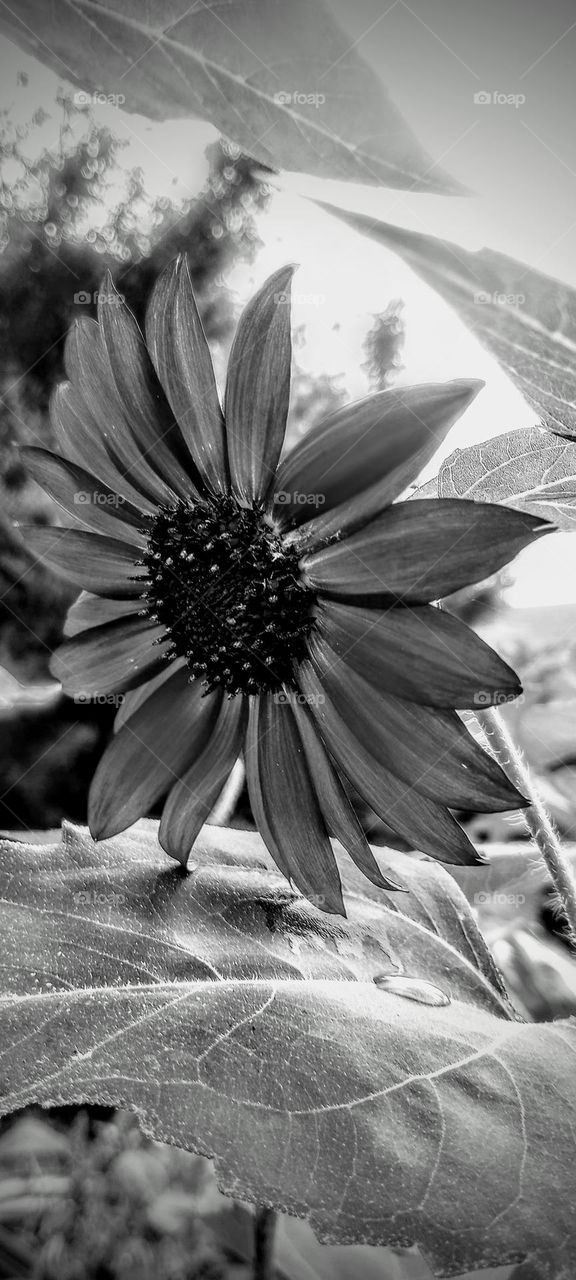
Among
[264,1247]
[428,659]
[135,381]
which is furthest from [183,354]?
[264,1247]

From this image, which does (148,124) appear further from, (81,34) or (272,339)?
(272,339)

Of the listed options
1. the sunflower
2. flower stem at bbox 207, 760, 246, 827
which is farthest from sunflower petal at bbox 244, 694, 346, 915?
flower stem at bbox 207, 760, 246, 827

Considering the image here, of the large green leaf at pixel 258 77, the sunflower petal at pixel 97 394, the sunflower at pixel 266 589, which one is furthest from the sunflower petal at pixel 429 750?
the large green leaf at pixel 258 77

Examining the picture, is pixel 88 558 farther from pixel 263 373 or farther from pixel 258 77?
Result: pixel 258 77

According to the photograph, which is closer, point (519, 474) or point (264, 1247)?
point (519, 474)

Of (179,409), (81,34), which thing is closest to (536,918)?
(179,409)

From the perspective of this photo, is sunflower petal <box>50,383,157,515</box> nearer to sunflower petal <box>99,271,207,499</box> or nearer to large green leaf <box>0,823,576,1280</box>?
sunflower petal <box>99,271,207,499</box>

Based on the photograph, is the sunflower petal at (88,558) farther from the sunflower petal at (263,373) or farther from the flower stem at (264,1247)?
the flower stem at (264,1247)
